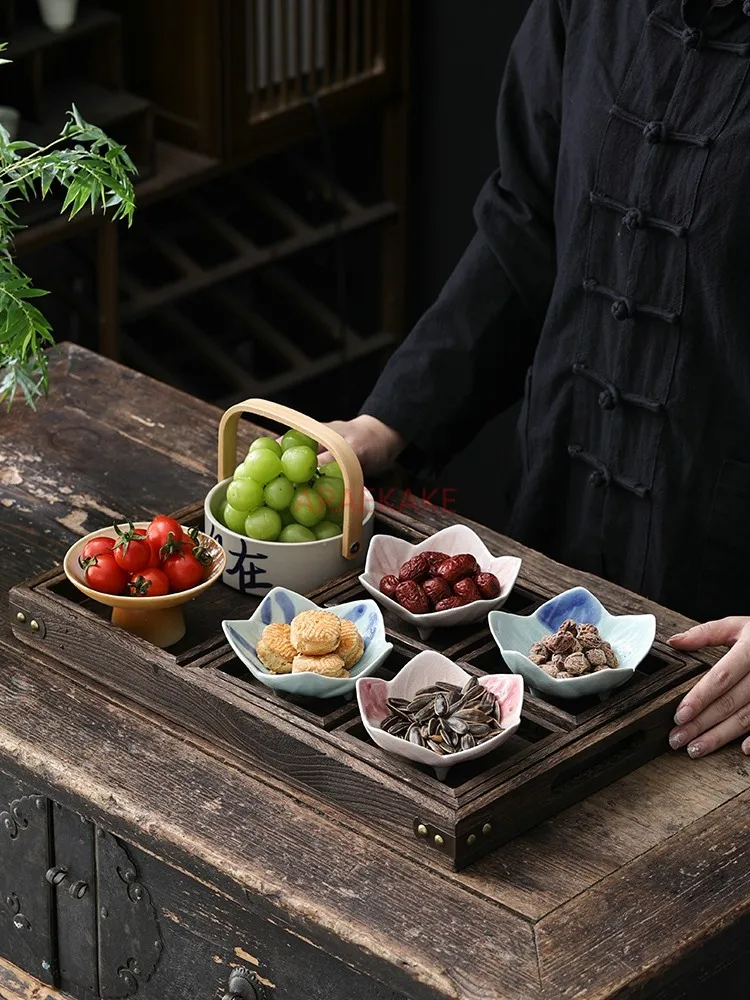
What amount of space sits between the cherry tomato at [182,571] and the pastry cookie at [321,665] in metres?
0.20

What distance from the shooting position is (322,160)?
4.38 m

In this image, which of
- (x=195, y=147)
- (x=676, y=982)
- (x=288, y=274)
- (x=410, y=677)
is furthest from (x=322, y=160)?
(x=676, y=982)

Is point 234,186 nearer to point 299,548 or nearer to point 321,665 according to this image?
point 299,548

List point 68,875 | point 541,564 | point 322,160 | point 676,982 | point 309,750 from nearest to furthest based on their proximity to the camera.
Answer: point 676,982, point 309,750, point 68,875, point 541,564, point 322,160

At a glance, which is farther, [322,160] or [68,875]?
[322,160]

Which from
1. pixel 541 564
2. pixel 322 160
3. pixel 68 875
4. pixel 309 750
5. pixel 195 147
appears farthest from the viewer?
pixel 322 160

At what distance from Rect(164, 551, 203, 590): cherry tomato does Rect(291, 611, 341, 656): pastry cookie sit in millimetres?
159

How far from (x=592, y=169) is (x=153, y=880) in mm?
1105

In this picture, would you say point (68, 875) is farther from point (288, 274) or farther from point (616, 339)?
point (288, 274)

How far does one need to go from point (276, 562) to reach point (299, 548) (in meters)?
0.04

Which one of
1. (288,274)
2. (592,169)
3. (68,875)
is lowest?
(288,274)

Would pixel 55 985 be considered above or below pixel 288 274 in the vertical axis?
above

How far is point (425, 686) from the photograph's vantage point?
5.85 ft

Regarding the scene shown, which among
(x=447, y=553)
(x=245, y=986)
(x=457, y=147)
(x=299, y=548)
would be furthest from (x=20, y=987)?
(x=457, y=147)
